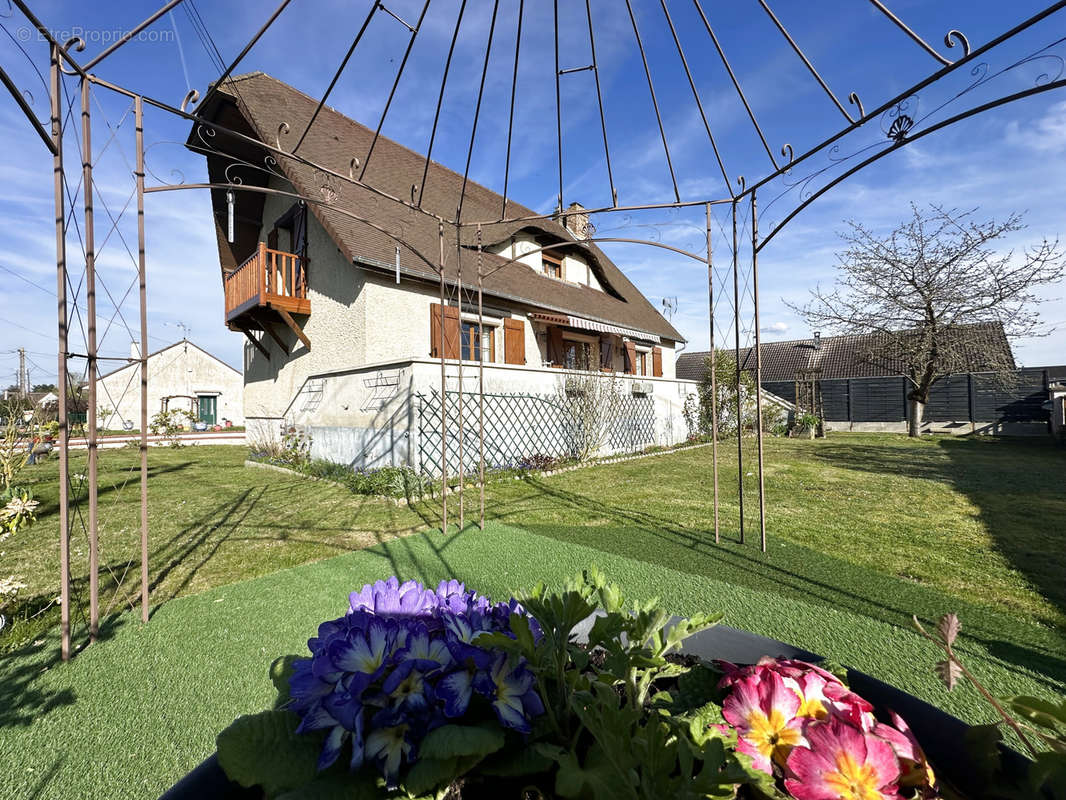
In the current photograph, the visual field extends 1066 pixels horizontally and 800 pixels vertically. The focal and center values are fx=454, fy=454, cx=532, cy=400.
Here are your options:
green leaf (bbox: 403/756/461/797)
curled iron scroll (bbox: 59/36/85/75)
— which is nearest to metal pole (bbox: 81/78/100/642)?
curled iron scroll (bbox: 59/36/85/75)

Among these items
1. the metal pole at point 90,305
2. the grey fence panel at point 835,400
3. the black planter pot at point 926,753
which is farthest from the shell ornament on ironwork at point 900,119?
the grey fence panel at point 835,400

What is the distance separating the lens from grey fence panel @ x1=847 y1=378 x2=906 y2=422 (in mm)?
17094

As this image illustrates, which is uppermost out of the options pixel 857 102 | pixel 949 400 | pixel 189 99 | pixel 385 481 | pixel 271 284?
pixel 271 284

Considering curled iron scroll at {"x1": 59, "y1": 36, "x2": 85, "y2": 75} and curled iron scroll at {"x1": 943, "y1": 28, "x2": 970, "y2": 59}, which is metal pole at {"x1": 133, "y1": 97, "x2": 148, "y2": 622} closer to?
curled iron scroll at {"x1": 59, "y1": 36, "x2": 85, "y2": 75}

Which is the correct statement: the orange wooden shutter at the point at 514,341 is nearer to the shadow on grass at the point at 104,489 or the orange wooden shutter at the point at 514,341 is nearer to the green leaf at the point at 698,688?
the shadow on grass at the point at 104,489

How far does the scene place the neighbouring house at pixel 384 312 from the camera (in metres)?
7.49

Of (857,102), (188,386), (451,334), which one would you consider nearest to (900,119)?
(857,102)

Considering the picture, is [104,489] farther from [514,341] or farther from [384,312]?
[514,341]

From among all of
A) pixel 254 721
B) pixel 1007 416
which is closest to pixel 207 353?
pixel 254 721

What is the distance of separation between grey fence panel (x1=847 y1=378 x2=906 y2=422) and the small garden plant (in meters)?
21.0

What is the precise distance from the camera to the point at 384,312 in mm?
8586

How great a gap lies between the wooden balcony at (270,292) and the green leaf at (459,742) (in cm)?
1021

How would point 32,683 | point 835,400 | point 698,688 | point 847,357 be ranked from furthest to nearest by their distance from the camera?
point 847,357
point 835,400
point 32,683
point 698,688

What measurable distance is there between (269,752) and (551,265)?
13244 millimetres
